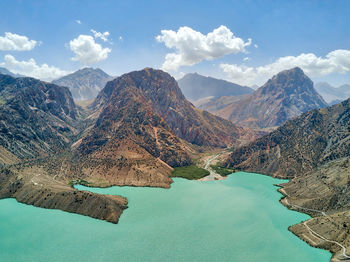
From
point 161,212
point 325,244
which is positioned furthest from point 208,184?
point 325,244

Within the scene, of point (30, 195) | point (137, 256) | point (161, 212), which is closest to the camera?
point (137, 256)

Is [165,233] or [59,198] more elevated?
[59,198]

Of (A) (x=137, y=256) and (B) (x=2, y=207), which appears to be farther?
(B) (x=2, y=207)

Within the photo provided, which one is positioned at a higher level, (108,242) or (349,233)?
(349,233)

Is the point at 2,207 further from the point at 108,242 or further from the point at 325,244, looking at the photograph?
the point at 325,244

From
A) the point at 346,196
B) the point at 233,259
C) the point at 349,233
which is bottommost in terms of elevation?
the point at 233,259

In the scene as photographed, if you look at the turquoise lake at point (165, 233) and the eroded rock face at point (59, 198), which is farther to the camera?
the eroded rock face at point (59, 198)

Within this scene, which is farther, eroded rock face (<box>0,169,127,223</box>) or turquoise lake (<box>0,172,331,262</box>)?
eroded rock face (<box>0,169,127,223</box>)

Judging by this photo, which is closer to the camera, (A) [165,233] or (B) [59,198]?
(A) [165,233]
